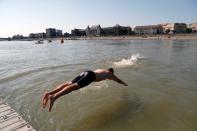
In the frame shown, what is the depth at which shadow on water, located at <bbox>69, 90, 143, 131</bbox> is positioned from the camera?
346 inches

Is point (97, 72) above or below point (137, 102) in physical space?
above

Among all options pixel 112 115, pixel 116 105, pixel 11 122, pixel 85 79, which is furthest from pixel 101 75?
pixel 11 122

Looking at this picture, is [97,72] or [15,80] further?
[15,80]

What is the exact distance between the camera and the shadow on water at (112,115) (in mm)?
8789

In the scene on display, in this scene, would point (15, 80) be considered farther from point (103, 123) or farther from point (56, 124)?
point (103, 123)

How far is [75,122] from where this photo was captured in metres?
9.19

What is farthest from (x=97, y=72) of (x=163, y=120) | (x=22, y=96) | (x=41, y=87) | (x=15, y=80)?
(x=15, y=80)

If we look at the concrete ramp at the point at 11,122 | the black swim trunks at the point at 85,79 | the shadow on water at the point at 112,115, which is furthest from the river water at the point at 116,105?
the black swim trunks at the point at 85,79

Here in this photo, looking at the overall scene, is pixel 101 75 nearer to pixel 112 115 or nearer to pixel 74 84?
pixel 74 84

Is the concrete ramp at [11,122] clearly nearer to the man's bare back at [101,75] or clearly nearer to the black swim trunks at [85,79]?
the black swim trunks at [85,79]

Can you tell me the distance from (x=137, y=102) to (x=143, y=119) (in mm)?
1960

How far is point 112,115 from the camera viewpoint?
979cm

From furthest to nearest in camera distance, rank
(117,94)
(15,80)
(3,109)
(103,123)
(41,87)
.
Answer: (15,80)
(41,87)
(117,94)
(3,109)
(103,123)

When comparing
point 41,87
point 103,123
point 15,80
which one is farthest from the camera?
point 15,80
